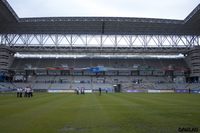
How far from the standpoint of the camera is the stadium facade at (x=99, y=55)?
223ft

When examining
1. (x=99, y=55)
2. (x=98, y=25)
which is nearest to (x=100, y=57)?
(x=99, y=55)

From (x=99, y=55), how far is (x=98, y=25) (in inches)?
918

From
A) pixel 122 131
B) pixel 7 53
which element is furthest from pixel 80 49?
pixel 122 131

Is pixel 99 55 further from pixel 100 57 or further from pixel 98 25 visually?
pixel 98 25

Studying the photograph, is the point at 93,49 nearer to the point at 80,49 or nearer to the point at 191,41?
the point at 80,49

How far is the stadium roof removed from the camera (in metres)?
64.4

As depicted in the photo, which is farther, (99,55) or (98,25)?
(99,55)

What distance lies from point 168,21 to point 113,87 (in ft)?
89.3

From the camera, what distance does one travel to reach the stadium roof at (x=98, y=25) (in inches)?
2537

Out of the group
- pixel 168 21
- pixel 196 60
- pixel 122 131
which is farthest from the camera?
pixel 196 60

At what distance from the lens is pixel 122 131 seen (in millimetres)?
9594

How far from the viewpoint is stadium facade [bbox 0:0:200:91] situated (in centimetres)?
6788

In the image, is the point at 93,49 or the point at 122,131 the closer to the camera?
the point at 122,131

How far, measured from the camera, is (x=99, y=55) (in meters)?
91.2
